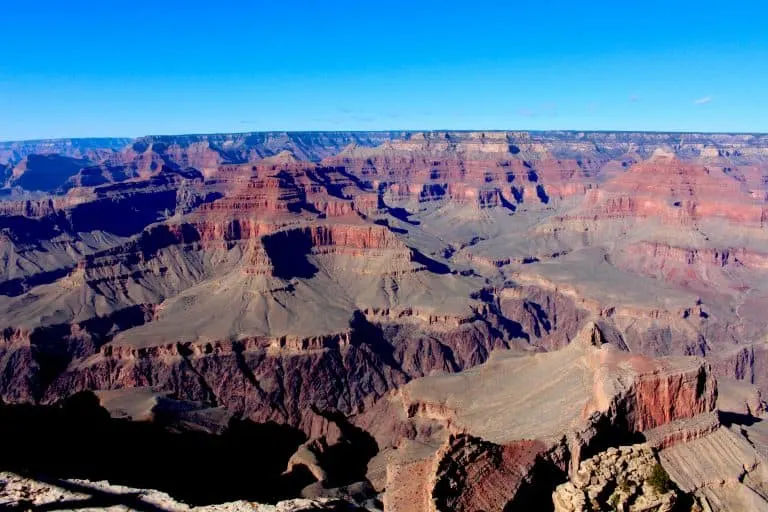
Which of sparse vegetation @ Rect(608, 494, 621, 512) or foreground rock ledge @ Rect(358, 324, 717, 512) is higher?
sparse vegetation @ Rect(608, 494, 621, 512)

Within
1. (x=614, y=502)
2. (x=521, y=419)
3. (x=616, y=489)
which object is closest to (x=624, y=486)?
(x=616, y=489)

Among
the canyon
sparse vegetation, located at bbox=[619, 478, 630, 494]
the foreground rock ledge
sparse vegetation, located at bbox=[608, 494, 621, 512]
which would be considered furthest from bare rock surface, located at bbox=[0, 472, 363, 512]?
sparse vegetation, located at bbox=[619, 478, 630, 494]

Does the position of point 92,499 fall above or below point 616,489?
above

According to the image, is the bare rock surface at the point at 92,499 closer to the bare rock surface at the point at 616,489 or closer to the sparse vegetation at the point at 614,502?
the bare rock surface at the point at 616,489

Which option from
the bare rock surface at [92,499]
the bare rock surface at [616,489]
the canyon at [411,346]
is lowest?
the canyon at [411,346]

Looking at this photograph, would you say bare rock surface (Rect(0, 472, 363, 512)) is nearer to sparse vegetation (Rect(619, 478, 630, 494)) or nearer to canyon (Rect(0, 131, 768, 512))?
canyon (Rect(0, 131, 768, 512))

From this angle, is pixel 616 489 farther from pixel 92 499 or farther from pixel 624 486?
pixel 92 499

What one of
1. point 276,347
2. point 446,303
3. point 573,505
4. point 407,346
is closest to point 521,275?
point 446,303

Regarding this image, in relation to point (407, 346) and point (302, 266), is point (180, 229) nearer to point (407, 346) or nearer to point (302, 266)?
point (302, 266)

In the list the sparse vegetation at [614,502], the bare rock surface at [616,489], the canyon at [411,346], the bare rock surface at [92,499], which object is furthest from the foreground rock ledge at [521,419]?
the bare rock surface at [92,499]
